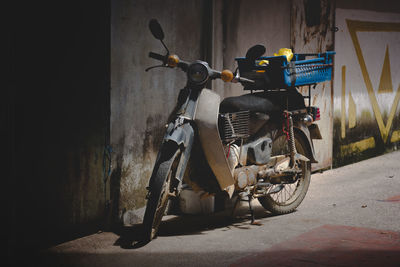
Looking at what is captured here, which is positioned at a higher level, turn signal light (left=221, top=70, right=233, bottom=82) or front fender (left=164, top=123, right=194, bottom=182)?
turn signal light (left=221, top=70, right=233, bottom=82)

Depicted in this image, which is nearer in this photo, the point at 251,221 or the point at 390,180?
the point at 251,221

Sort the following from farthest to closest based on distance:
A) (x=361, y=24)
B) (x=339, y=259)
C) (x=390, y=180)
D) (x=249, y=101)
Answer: (x=361, y=24), (x=390, y=180), (x=249, y=101), (x=339, y=259)

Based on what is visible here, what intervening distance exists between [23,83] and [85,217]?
1.32 metres

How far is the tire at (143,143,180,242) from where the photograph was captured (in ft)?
13.3

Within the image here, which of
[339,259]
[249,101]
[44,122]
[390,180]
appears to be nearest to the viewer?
[339,259]

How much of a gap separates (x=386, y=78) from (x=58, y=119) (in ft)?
22.5

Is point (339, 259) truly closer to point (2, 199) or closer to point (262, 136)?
point (262, 136)

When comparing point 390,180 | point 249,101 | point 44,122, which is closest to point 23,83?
point 44,122

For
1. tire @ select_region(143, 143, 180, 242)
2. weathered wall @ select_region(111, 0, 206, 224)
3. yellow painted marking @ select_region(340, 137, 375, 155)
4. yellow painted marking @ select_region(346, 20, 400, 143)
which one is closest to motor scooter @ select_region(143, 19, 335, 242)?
tire @ select_region(143, 143, 180, 242)

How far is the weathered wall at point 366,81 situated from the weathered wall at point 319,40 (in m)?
0.23

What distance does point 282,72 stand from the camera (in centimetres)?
492

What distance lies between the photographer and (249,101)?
4.86 metres

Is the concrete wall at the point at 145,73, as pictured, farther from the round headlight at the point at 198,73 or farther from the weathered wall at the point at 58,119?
the round headlight at the point at 198,73

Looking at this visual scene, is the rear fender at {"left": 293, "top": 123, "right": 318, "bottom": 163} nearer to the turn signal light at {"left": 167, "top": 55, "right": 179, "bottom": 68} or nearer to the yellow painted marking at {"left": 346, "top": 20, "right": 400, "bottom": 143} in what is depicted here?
the turn signal light at {"left": 167, "top": 55, "right": 179, "bottom": 68}
